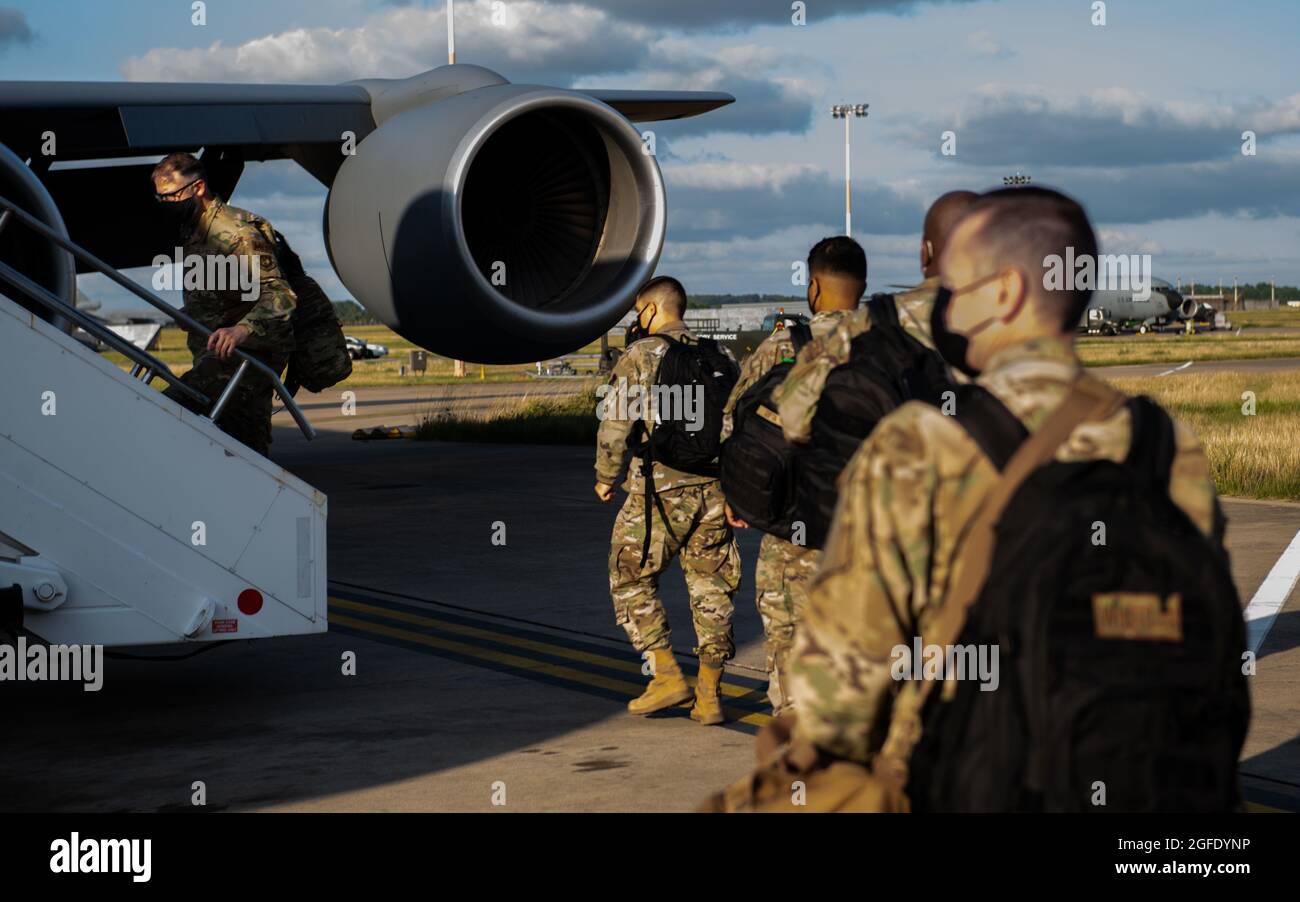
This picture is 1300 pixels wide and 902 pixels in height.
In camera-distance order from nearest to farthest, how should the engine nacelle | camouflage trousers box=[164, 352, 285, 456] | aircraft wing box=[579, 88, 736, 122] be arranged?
camouflage trousers box=[164, 352, 285, 456]
the engine nacelle
aircraft wing box=[579, 88, 736, 122]

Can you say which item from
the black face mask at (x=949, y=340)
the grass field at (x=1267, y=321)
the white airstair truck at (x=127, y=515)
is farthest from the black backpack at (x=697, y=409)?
the grass field at (x=1267, y=321)

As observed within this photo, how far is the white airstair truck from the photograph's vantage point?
6.30m

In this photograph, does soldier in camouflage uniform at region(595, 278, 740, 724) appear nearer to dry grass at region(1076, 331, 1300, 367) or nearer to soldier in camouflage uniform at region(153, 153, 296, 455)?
soldier in camouflage uniform at region(153, 153, 296, 455)

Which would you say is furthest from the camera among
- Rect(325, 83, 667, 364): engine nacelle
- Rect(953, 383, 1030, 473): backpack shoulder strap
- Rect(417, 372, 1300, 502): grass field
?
Rect(417, 372, 1300, 502): grass field

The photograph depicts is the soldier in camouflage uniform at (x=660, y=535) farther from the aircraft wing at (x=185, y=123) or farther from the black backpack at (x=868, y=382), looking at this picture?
the aircraft wing at (x=185, y=123)

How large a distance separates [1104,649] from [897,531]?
38 cm

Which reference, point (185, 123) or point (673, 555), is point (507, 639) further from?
point (185, 123)

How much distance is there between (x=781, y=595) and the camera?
20.9 feet

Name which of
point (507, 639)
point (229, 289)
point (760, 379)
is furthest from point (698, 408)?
point (229, 289)

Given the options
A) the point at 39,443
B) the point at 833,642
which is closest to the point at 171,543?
the point at 39,443

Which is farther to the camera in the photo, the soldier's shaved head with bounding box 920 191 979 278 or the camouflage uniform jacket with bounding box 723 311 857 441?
the camouflage uniform jacket with bounding box 723 311 857 441

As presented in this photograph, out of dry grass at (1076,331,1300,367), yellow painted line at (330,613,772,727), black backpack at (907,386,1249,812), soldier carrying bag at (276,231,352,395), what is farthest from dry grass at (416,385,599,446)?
dry grass at (1076,331,1300,367)

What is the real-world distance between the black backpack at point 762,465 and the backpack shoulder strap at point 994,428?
3219mm

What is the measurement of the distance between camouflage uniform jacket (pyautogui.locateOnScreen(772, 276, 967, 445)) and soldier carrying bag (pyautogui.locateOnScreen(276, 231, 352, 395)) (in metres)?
3.77
